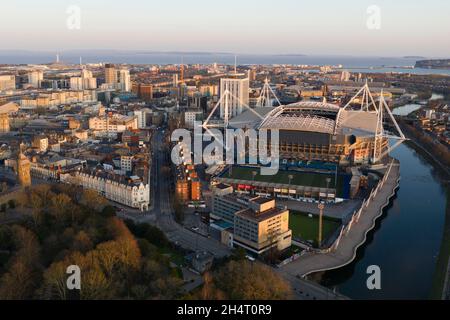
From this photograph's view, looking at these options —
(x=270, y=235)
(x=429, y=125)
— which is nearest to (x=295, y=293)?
(x=270, y=235)

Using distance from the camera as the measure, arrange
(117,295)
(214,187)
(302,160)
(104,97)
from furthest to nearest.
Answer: (104,97)
(302,160)
(214,187)
(117,295)

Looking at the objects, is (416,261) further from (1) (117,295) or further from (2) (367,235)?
(1) (117,295)

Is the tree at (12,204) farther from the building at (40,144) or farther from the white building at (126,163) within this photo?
the building at (40,144)

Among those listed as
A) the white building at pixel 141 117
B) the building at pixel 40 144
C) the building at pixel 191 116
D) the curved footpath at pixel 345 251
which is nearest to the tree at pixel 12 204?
the building at pixel 40 144

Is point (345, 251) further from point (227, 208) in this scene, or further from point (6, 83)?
point (6, 83)

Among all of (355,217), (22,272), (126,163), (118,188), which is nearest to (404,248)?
(355,217)

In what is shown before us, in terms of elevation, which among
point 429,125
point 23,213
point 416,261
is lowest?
point 416,261

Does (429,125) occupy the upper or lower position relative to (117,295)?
upper

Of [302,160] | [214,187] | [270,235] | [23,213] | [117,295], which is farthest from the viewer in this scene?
[302,160]
